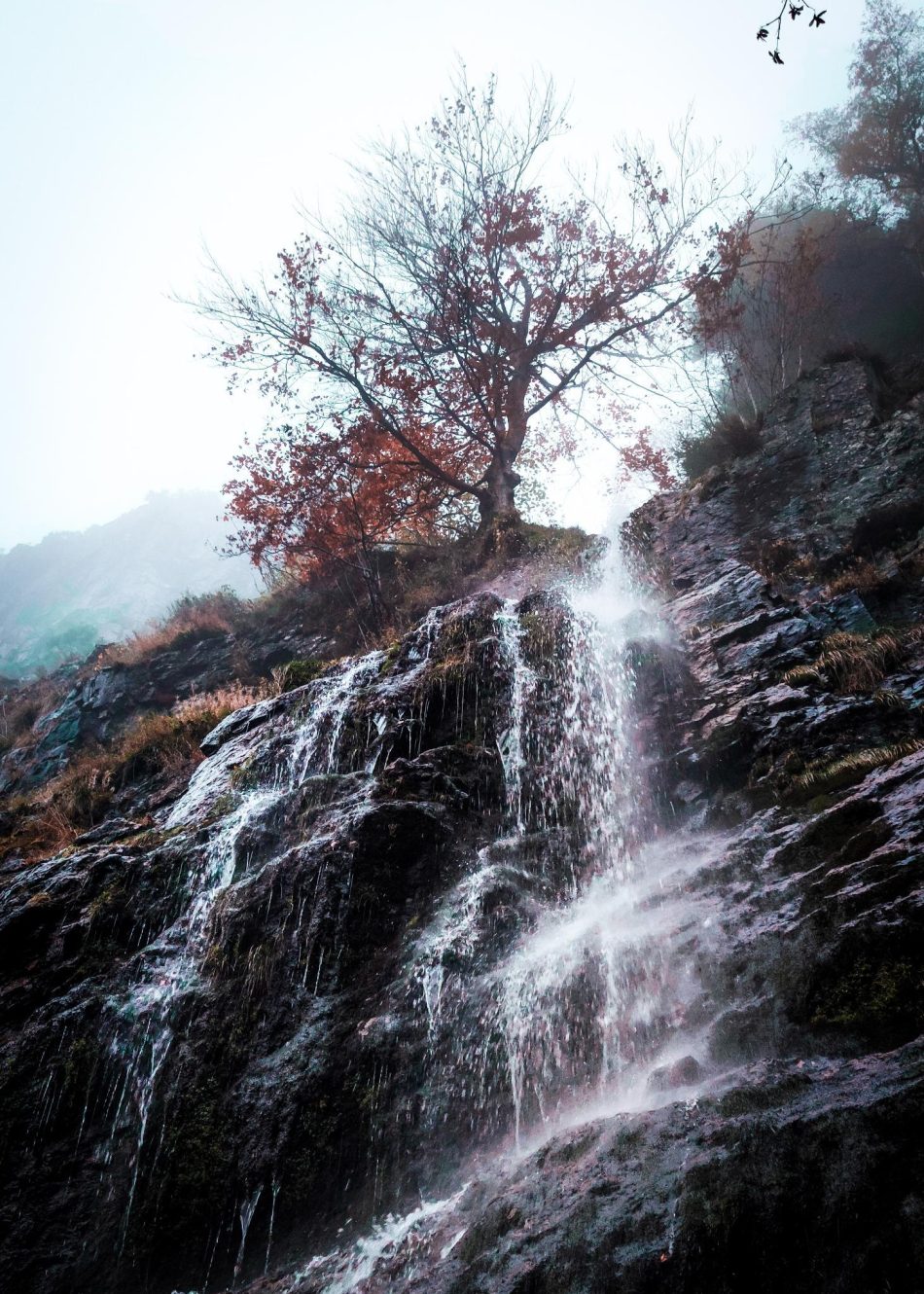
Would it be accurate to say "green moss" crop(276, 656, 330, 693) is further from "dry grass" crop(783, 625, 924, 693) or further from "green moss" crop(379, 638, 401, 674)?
"dry grass" crop(783, 625, 924, 693)

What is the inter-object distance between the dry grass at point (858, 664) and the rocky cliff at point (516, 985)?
0.03 meters

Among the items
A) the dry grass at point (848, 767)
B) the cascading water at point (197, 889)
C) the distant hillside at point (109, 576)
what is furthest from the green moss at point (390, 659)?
the distant hillside at point (109, 576)

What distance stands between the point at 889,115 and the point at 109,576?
6566cm

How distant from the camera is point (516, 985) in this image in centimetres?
448

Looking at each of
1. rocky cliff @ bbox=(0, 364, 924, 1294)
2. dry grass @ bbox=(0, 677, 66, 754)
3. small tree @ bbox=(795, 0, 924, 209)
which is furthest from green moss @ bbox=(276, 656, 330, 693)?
small tree @ bbox=(795, 0, 924, 209)

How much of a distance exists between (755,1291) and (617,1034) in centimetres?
181

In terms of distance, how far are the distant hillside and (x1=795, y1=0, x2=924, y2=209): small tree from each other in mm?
44703

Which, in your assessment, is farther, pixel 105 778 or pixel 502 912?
pixel 105 778

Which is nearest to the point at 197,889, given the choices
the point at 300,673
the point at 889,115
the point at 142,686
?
the point at 300,673

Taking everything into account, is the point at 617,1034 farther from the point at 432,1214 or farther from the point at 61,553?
the point at 61,553

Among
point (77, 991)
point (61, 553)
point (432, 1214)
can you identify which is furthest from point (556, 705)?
point (61, 553)

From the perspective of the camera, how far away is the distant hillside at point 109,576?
173 ft

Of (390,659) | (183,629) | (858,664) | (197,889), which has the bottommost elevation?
(858,664)

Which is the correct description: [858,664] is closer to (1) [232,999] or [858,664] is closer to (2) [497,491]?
(1) [232,999]
